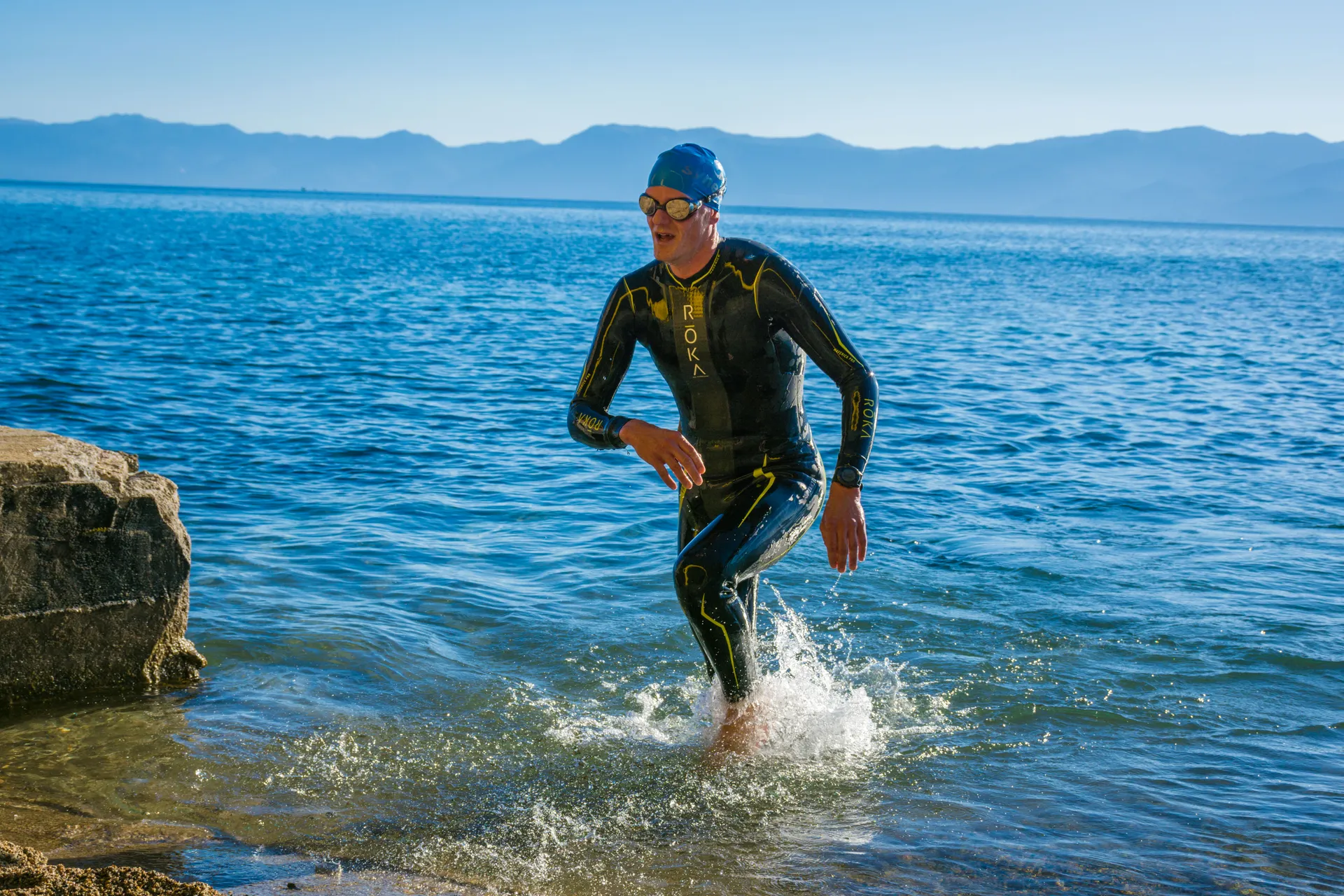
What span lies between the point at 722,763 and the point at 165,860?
2322 millimetres

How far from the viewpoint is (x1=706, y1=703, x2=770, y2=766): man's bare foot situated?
561 cm

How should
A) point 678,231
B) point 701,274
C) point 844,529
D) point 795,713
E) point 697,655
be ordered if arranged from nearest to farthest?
point 844,529, point 678,231, point 701,274, point 795,713, point 697,655

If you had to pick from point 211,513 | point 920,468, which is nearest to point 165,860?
point 211,513

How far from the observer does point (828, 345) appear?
511 cm

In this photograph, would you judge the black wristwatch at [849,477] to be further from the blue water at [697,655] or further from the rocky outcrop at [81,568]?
the rocky outcrop at [81,568]

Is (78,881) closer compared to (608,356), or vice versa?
(78,881)

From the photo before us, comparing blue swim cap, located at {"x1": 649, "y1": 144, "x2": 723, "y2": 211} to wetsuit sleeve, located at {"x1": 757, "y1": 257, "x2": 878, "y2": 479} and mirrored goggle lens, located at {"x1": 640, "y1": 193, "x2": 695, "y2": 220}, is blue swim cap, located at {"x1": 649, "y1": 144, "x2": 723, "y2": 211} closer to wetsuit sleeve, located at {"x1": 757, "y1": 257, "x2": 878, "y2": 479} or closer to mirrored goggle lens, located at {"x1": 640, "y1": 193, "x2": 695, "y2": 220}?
mirrored goggle lens, located at {"x1": 640, "y1": 193, "x2": 695, "y2": 220}

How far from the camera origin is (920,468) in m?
13.9

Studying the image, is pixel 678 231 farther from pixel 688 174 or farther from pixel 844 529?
pixel 844 529

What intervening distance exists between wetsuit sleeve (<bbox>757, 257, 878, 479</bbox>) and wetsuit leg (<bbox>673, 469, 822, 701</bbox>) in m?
0.36

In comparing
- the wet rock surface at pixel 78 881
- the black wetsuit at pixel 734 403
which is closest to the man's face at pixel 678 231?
the black wetsuit at pixel 734 403

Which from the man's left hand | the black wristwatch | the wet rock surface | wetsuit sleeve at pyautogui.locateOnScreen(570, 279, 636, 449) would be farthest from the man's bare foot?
the wet rock surface

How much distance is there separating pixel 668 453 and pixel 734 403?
2.36ft

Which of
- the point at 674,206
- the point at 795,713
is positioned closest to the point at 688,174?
the point at 674,206
